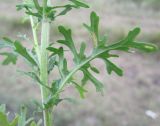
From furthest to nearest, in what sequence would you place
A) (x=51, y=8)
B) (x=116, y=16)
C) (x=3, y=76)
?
(x=116, y=16) → (x=3, y=76) → (x=51, y=8)

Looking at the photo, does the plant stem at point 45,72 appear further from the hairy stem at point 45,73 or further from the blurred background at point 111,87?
the blurred background at point 111,87

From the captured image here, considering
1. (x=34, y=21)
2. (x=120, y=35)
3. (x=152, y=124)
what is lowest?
(x=152, y=124)

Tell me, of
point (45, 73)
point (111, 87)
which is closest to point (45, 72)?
point (45, 73)

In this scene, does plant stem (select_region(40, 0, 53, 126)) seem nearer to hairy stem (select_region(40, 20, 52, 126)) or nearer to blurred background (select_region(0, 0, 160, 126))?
hairy stem (select_region(40, 20, 52, 126))

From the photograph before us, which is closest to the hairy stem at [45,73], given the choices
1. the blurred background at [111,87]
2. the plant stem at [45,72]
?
the plant stem at [45,72]

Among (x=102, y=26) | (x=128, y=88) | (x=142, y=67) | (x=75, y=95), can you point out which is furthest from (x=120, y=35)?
(x=75, y=95)

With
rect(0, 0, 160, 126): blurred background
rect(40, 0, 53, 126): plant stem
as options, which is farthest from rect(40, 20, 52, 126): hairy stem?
rect(0, 0, 160, 126): blurred background

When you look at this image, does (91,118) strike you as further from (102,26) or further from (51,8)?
(51,8)

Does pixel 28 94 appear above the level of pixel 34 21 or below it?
below
